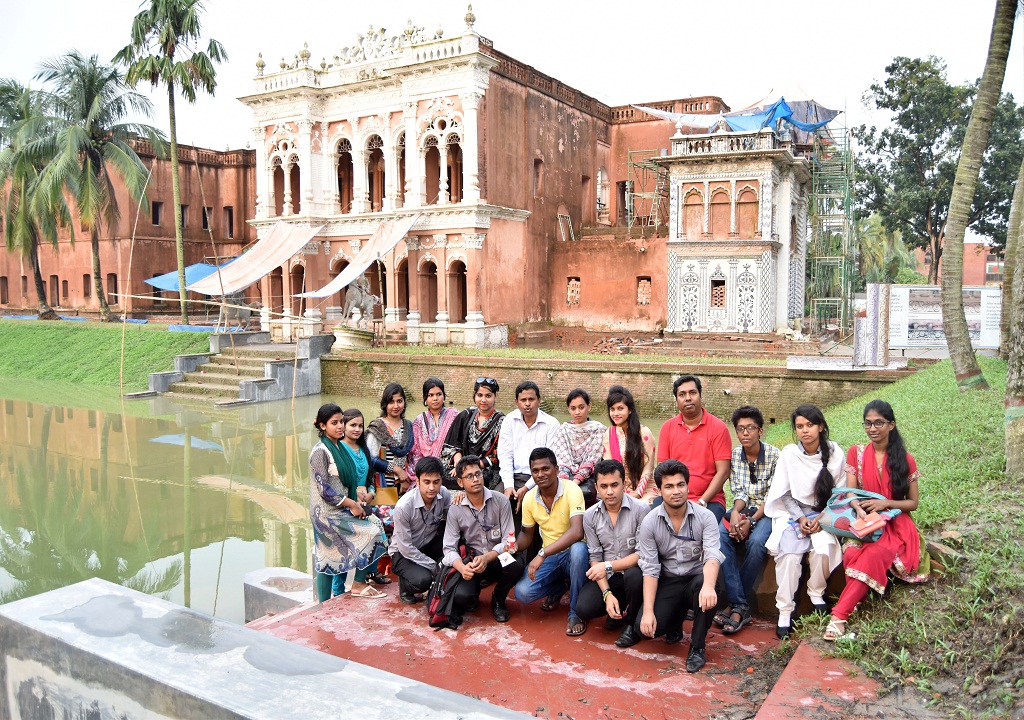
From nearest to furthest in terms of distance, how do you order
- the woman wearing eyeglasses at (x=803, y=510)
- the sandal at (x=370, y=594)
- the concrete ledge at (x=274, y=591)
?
the woman wearing eyeglasses at (x=803, y=510) < the sandal at (x=370, y=594) < the concrete ledge at (x=274, y=591)

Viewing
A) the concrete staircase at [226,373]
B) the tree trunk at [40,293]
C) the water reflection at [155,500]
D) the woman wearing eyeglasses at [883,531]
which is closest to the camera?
the woman wearing eyeglasses at [883,531]

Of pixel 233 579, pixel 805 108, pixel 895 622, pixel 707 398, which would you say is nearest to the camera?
pixel 895 622

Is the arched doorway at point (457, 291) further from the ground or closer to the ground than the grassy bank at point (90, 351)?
further from the ground

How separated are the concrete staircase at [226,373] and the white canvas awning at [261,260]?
1.95 metres

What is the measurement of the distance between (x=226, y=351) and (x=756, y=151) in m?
14.4

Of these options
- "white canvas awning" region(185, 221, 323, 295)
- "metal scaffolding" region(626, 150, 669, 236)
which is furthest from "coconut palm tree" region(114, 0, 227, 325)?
"metal scaffolding" region(626, 150, 669, 236)

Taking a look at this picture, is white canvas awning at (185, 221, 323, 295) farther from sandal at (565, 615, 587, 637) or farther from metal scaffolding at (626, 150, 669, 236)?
sandal at (565, 615, 587, 637)

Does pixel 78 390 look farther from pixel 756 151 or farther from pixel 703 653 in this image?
pixel 703 653

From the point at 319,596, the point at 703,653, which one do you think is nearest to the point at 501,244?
the point at 319,596

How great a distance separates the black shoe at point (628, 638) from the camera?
461cm

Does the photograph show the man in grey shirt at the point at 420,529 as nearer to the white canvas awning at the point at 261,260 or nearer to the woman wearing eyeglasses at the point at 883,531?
the woman wearing eyeglasses at the point at 883,531

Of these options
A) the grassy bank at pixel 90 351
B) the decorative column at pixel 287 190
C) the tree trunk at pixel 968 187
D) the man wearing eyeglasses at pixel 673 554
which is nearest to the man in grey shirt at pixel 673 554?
the man wearing eyeglasses at pixel 673 554

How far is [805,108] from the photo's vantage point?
2406 centimetres

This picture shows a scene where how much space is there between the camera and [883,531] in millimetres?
4414
